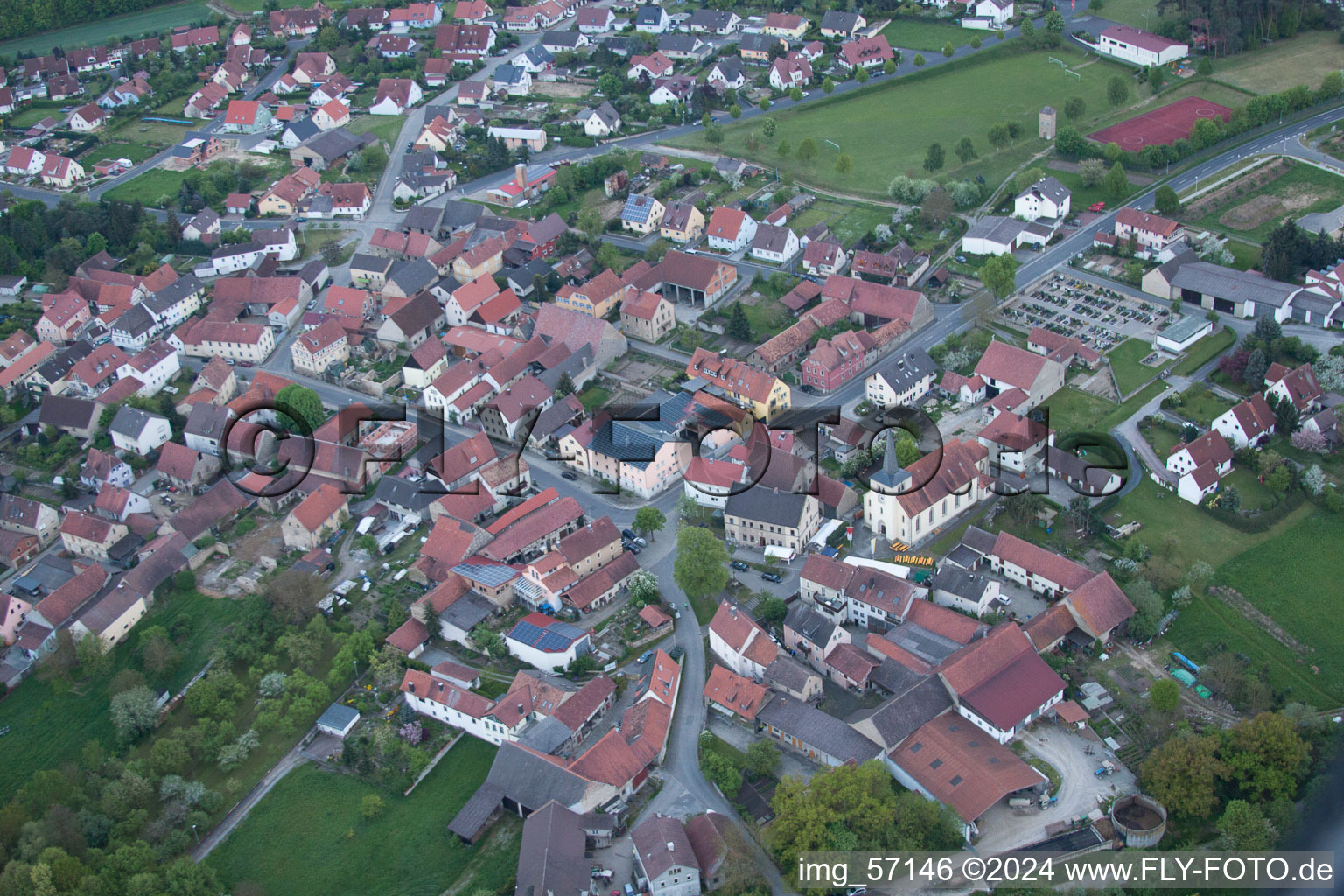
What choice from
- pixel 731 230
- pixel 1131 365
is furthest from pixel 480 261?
pixel 1131 365

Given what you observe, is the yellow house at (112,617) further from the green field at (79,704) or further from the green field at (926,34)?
the green field at (926,34)

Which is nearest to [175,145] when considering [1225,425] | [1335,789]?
[1225,425]

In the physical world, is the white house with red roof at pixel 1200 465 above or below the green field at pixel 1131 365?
above

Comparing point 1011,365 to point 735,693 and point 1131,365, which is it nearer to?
point 1131,365

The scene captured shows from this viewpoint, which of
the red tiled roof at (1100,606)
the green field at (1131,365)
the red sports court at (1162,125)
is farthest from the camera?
the red sports court at (1162,125)

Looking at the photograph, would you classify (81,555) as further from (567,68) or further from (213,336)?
(567,68)

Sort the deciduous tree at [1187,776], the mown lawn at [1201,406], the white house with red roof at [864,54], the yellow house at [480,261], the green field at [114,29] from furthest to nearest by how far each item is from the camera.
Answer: the green field at [114,29] < the white house with red roof at [864,54] < the yellow house at [480,261] < the mown lawn at [1201,406] < the deciduous tree at [1187,776]

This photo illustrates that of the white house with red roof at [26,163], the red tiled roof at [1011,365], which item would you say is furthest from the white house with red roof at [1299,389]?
Result: the white house with red roof at [26,163]
